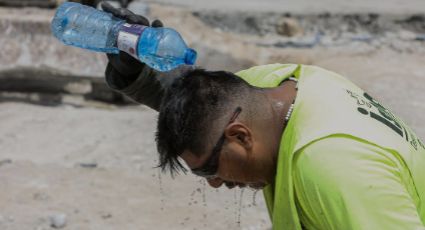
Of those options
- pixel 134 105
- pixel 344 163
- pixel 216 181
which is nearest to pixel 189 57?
pixel 216 181

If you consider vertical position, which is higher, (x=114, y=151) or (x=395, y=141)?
(x=395, y=141)

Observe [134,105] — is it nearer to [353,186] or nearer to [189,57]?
[189,57]

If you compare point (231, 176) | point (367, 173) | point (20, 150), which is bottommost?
point (20, 150)

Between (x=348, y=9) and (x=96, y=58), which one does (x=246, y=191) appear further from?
(x=348, y=9)

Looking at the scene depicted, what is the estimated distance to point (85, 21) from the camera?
126 inches

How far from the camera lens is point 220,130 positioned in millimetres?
2066

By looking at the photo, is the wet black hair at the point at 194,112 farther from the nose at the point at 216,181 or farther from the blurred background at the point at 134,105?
the blurred background at the point at 134,105

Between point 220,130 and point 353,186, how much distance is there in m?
0.42

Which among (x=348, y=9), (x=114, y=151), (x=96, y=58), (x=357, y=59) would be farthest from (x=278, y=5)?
(x=114, y=151)

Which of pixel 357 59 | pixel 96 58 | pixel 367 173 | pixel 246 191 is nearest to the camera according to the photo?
pixel 367 173

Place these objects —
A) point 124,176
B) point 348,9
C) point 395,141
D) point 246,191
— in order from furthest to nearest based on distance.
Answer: point 348,9, point 124,176, point 246,191, point 395,141

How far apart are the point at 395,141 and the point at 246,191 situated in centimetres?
299

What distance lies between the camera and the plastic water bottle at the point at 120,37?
2580 mm

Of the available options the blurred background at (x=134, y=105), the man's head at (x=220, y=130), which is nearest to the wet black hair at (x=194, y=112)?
the man's head at (x=220, y=130)
